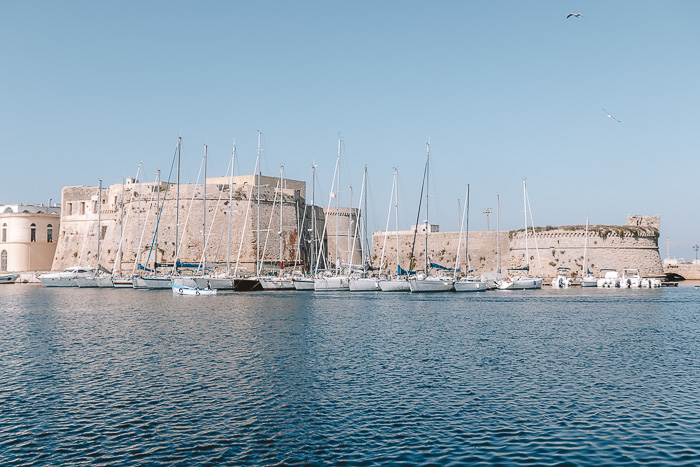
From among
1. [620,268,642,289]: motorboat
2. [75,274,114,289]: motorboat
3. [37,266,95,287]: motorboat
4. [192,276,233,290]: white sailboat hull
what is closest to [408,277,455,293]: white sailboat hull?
[192,276,233,290]: white sailboat hull

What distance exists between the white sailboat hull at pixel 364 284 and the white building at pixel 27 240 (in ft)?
110

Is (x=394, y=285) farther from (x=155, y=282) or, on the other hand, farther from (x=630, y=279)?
(x=630, y=279)

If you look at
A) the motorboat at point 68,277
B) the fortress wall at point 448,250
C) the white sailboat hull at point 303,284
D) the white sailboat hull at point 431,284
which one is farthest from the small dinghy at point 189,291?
the fortress wall at point 448,250

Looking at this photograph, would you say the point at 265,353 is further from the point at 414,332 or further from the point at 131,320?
the point at 131,320

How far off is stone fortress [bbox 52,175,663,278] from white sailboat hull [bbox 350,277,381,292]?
6.68 meters

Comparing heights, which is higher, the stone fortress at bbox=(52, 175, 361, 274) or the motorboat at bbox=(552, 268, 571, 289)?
the stone fortress at bbox=(52, 175, 361, 274)

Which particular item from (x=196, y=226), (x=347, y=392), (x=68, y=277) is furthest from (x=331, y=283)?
(x=347, y=392)

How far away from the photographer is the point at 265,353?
51.5ft

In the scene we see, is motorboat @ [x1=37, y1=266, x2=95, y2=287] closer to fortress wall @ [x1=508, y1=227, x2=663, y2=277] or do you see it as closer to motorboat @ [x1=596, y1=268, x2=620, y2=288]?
fortress wall @ [x1=508, y1=227, x2=663, y2=277]

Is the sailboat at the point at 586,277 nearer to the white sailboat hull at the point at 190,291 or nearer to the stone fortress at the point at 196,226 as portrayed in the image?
the stone fortress at the point at 196,226

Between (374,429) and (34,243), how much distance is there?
55487 mm

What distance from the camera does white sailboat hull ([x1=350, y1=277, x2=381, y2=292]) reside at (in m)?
37.7

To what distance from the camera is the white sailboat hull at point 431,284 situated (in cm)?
3688

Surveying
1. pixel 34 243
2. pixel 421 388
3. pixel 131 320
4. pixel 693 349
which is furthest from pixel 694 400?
pixel 34 243
